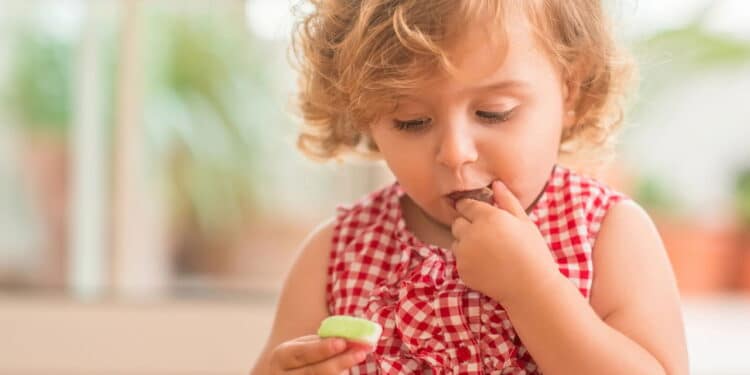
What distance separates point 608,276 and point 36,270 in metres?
1.62

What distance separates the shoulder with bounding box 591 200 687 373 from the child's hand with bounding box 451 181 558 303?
0.24 feet

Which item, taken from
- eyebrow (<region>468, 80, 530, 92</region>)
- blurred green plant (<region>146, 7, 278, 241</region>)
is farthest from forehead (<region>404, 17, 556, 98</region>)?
blurred green plant (<region>146, 7, 278, 241</region>)

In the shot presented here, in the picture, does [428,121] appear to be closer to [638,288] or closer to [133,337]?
[638,288]

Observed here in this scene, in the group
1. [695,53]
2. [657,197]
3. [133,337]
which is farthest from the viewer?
[657,197]

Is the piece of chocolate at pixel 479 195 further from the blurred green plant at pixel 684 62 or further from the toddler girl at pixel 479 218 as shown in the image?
the blurred green plant at pixel 684 62

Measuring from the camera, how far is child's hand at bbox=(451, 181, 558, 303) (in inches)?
32.0

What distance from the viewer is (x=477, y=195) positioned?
2.81 feet

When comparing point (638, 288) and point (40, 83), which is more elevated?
point (40, 83)

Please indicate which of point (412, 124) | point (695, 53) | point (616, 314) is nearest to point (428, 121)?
point (412, 124)

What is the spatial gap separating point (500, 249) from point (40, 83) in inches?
64.0

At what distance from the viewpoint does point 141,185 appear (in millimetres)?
2113

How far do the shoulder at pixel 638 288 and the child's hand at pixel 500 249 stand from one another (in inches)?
2.8

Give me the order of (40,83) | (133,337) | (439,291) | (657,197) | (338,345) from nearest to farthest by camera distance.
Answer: (338,345)
(439,291)
(133,337)
(40,83)
(657,197)

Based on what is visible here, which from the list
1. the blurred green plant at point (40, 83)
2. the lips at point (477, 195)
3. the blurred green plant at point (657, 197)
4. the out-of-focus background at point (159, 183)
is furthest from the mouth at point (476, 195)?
the blurred green plant at point (657, 197)
